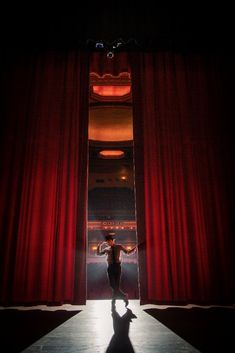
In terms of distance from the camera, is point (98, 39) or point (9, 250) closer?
point (9, 250)

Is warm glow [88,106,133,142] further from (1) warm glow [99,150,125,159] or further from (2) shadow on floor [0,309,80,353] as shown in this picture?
(2) shadow on floor [0,309,80,353]

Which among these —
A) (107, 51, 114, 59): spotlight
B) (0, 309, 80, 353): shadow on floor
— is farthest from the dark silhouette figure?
(107, 51, 114, 59): spotlight

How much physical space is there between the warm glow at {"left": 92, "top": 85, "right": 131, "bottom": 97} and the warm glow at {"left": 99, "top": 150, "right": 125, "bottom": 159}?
4.63 meters

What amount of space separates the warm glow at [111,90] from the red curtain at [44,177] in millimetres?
1360

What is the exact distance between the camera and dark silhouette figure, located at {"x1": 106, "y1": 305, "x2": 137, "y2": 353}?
195 cm

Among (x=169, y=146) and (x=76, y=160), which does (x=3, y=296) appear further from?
(x=169, y=146)

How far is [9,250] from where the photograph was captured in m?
4.32

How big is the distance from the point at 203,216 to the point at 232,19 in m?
3.60

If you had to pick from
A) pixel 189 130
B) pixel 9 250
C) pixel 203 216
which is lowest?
pixel 9 250

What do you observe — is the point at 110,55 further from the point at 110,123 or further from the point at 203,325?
the point at 203,325

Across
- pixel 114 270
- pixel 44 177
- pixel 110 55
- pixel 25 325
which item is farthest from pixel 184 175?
pixel 25 325

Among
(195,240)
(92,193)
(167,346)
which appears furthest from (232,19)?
(92,193)

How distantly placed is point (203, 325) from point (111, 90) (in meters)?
5.65

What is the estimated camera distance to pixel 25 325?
110 inches
